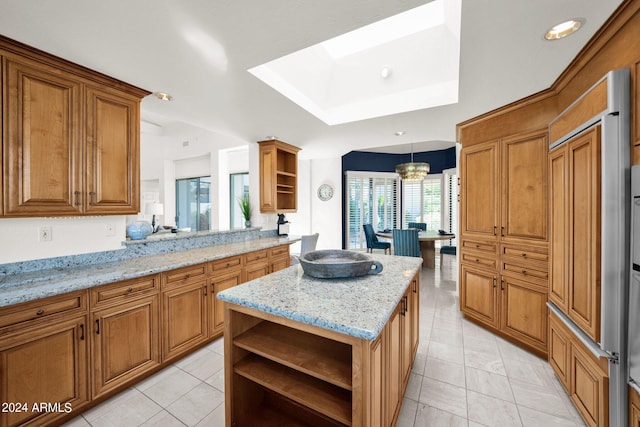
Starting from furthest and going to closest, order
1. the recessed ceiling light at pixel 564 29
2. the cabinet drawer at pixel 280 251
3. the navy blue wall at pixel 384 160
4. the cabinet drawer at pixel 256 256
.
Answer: the navy blue wall at pixel 384 160 → the cabinet drawer at pixel 280 251 → the cabinet drawer at pixel 256 256 → the recessed ceiling light at pixel 564 29

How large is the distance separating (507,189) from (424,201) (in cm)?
452

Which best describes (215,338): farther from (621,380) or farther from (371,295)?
(621,380)

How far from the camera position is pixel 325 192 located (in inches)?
252

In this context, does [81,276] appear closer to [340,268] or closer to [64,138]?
[64,138]

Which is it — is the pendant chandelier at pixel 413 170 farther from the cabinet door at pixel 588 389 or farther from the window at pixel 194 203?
the window at pixel 194 203

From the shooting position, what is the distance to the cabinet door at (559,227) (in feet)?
5.42

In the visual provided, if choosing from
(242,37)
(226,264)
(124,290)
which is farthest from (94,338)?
(242,37)

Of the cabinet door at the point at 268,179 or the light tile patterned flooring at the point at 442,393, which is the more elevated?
the cabinet door at the point at 268,179

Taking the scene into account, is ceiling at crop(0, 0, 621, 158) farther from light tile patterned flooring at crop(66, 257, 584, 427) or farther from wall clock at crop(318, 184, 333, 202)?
wall clock at crop(318, 184, 333, 202)

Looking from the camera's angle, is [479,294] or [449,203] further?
[449,203]

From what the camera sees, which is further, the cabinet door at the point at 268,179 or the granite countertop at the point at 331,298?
the cabinet door at the point at 268,179

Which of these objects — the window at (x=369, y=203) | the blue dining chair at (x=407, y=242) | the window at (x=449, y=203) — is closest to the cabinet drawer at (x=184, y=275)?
the blue dining chair at (x=407, y=242)

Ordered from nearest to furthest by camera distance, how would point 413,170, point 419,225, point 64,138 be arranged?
point 64,138 → point 413,170 → point 419,225

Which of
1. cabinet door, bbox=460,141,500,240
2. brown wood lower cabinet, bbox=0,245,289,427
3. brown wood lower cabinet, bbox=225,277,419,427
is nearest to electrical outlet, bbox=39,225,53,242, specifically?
brown wood lower cabinet, bbox=0,245,289,427
